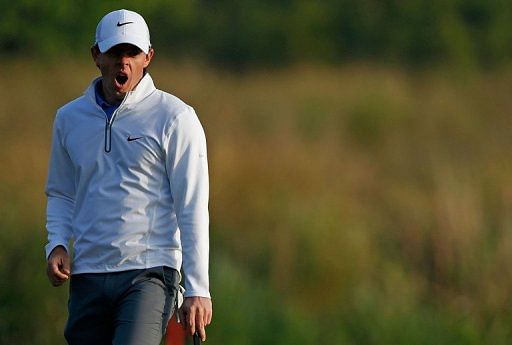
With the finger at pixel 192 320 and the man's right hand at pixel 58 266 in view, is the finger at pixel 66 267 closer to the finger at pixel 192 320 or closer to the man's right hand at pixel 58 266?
the man's right hand at pixel 58 266

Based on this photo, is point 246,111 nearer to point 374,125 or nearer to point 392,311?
point 374,125

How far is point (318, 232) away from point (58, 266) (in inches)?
228

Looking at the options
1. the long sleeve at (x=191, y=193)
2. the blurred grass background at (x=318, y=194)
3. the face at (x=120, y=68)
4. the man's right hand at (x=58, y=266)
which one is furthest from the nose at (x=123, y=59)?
the blurred grass background at (x=318, y=194)

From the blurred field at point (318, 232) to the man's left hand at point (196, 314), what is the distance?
12.1 ft

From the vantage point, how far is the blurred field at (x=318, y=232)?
8.69 m

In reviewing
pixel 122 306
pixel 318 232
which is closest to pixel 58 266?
pixel 122 306

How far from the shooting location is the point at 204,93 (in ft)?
67.2

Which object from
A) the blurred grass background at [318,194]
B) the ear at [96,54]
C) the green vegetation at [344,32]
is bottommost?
the green vegetation at [344,32]

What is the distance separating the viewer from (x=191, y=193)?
479 centimetres

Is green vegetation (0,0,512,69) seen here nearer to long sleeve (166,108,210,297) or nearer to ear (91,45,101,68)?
ear (91,45,101,68)

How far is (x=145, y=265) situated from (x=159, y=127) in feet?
1.59

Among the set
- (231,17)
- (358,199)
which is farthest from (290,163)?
(231,17)

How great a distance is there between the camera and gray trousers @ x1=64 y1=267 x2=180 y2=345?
15.6 feet

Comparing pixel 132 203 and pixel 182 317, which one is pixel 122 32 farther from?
pixel 182 317
